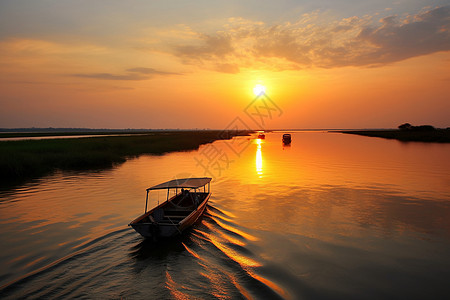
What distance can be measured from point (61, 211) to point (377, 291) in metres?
18.3

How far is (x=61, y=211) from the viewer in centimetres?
1752

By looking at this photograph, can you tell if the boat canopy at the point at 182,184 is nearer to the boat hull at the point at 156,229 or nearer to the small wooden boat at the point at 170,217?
the small wooden boat at the point at 170,217

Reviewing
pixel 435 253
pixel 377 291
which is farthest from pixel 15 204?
pixel 435 253

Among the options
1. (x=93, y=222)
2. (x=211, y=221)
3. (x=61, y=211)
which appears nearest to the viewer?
(x=93, y=222)

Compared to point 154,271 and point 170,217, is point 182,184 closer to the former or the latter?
point 170,217

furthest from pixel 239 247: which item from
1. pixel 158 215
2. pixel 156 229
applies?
pixel 158 215

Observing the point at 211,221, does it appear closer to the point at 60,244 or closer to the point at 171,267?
the point at 171,267

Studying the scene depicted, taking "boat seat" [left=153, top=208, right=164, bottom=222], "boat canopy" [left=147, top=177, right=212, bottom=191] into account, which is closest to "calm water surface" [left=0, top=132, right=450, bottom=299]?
"boat seat" [left=153, top=208, right=164, bottom=222]

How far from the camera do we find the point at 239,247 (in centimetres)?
1237

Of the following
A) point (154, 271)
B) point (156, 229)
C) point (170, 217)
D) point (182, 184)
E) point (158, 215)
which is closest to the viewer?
point (154, 271)

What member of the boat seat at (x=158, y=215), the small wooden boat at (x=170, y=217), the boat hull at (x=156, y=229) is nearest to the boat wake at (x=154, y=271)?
the boat hull at (x=156, y=229)

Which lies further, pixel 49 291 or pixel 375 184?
pixel 375 184

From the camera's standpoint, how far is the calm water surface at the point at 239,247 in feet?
29.5

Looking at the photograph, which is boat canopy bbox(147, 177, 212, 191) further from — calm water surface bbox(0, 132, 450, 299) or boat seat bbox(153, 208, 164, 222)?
calm water surface bbox(0, 132, 450, 299)
